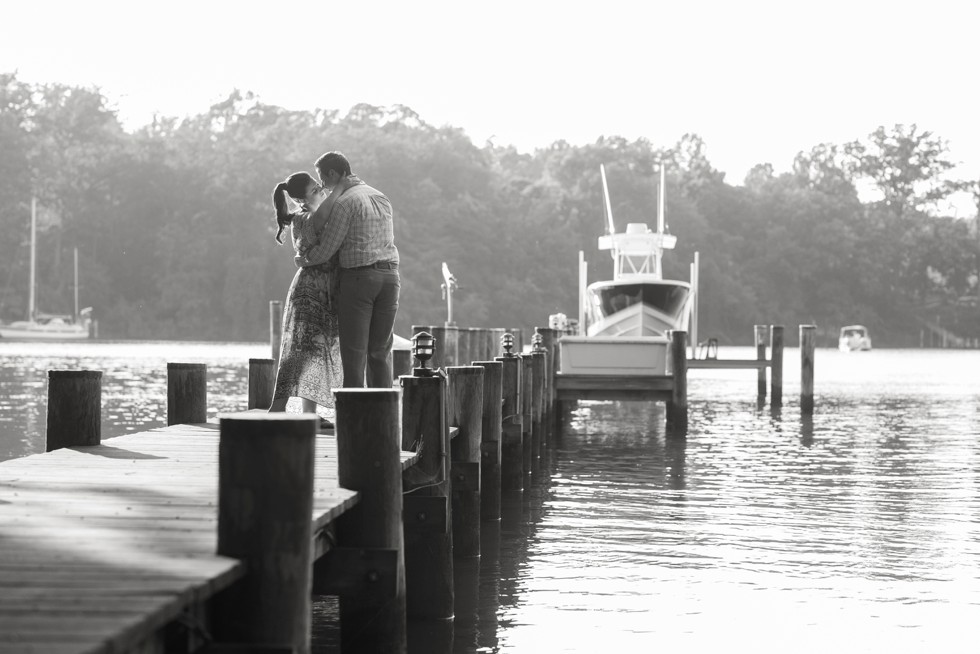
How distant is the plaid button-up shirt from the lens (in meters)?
8.92

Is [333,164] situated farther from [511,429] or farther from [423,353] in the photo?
[511,429]

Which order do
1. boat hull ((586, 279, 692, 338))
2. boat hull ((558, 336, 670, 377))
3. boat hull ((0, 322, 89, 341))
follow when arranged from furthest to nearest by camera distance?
boat hull ((0, 322, 89, 341)) → boat hull ((586, 279, 692, 338)) → boat hull ((558, 336, 670, 377))

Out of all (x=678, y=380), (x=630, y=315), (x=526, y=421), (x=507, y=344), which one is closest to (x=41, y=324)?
(x=630, y=315)

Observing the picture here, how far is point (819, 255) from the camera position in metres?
100

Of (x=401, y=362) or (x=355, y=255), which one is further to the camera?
(x=401, y=362)

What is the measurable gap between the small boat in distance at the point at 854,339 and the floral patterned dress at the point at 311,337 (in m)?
83.7

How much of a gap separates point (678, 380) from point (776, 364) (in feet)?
24.8

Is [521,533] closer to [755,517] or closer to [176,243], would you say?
[755,517]

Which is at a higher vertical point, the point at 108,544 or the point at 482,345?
the point at 482,345

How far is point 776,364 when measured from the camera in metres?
28.1

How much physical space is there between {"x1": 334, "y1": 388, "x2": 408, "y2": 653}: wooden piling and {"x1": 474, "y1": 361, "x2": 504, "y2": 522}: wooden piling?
4951 mm

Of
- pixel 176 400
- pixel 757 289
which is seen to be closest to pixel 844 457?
pixel 176 400

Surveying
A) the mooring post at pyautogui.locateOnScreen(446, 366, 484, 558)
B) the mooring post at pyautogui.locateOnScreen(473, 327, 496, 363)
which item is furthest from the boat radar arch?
the mooring post at pyautogui.locateOnScreen(446, 366, 484, 558)

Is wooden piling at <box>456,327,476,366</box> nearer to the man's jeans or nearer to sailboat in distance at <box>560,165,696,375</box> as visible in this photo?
sailboat in distance at <box>560,165,696,375</box>
